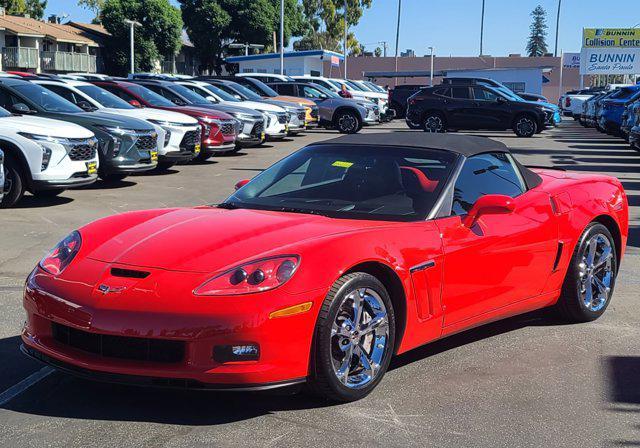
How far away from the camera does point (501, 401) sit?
4.61 metres

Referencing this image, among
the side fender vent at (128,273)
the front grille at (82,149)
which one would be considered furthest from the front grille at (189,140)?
the side fender vent at (128,273)

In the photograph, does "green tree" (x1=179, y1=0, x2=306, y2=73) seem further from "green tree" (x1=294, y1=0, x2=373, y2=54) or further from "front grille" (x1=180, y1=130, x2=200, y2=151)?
"front grille" (x1=180, y1=130, x2=200, y2=151)

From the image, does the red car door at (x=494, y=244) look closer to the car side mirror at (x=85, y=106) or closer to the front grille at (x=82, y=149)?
the front grille at (x=82, y=149)

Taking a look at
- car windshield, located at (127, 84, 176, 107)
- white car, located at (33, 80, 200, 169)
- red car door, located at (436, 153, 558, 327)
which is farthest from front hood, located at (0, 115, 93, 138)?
red car door, located at (436, 153, 558, 327)

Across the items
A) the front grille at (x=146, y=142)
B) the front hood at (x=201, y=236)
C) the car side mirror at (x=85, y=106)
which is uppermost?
the car side mirror at (x=85, y=106)

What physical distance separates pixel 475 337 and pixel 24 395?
286 centimetres

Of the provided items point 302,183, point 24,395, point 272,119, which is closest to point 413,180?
point 302,183

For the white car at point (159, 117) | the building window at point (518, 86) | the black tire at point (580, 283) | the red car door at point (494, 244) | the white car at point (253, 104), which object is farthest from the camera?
the building window at point (518, 86)

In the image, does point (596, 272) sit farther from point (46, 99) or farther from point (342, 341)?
point (46, 99)

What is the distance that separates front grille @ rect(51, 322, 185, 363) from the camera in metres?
4.05

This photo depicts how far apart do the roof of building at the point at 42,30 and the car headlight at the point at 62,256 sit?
53.9 meters

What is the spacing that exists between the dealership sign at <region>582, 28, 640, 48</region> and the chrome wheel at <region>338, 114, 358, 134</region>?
45151 millimetres

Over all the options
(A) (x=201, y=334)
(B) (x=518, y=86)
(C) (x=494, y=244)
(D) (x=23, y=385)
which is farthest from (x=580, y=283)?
(B) (x=518, y=86)

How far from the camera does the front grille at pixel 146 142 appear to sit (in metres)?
14.4
